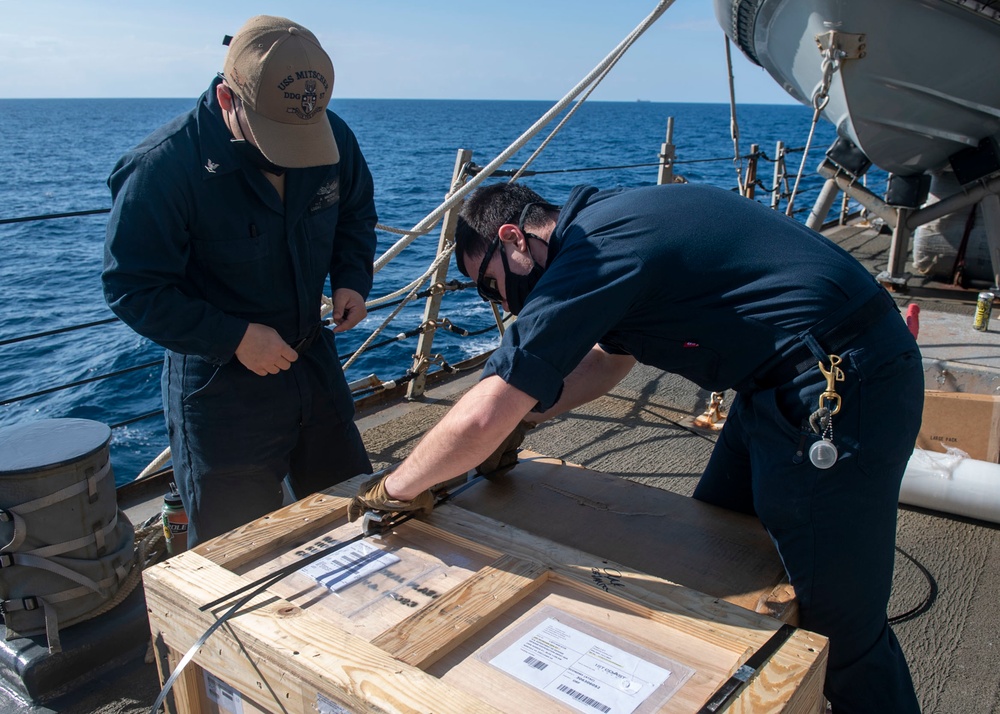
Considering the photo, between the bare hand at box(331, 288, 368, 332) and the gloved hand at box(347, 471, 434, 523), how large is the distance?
79cm

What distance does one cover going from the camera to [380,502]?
6.75 feet

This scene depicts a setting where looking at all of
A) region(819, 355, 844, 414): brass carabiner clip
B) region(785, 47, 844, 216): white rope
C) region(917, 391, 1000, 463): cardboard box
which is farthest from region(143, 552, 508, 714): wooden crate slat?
region(785, 47, 844, 216): white rope

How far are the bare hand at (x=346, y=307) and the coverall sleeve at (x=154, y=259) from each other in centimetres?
55

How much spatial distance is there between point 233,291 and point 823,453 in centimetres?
176

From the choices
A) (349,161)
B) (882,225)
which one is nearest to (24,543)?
(349,161)

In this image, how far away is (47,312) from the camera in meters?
12.0

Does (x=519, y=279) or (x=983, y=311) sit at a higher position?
(x=519, y=279)

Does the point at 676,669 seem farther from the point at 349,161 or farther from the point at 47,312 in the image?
the point at 47,312

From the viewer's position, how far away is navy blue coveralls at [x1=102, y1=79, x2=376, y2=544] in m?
2.23

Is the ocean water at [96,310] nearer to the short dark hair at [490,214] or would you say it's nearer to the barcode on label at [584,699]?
the short dark hair at [490,214]

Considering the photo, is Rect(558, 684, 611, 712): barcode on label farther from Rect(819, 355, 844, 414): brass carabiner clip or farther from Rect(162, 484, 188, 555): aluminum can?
Rect(162, 484, 188, 555): aluminum can

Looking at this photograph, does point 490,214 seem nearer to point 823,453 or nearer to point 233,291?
point 233,291

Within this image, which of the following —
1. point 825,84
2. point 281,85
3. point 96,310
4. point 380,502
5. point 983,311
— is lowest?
point 96,310

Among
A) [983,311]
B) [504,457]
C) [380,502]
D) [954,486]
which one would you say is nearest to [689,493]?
[954,486]
